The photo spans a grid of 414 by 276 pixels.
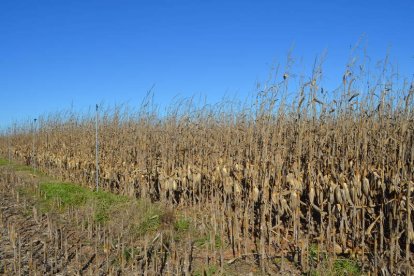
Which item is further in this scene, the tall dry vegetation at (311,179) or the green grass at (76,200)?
the green grass at (76,200)

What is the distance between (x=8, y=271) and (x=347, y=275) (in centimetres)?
361

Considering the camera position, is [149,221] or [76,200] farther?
[76,200]

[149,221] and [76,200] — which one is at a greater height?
[76,200]

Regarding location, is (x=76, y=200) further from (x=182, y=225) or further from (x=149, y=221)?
(x=182, y=225)

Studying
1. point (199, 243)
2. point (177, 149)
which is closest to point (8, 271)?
point (199, 243)

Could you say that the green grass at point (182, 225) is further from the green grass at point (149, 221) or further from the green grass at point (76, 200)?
the green grass at point (76, 200)

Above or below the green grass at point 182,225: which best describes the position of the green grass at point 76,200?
above

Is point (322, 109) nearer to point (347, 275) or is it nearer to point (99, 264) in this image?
point (347, 275)

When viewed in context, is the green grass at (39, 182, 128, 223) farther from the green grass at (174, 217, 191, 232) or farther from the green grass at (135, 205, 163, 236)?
the green grass at (174, 217, 191, 232)

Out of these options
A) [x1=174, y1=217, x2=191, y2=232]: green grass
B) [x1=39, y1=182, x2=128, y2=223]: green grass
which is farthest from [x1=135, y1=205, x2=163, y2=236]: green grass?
[x1=39, y1=182, x2=128, y2=223]: green grass

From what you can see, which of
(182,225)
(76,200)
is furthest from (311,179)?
(76,200)

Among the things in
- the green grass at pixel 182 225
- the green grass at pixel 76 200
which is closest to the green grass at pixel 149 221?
the green grass at pixel 182 225

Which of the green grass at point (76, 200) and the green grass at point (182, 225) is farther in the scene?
the green grass at point (76, 200)

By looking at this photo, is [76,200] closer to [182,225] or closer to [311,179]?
[182,225]
